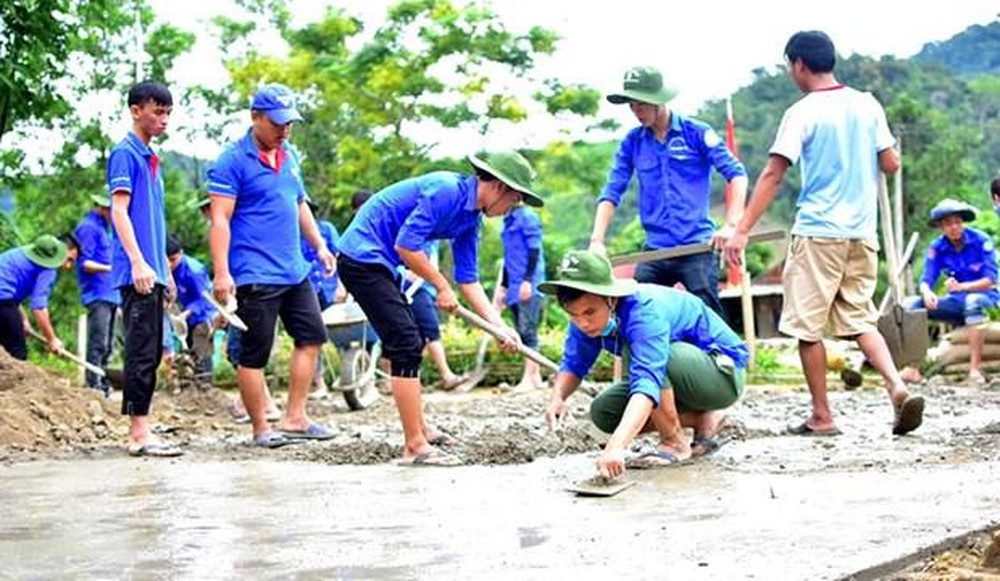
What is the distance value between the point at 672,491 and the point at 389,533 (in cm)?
117

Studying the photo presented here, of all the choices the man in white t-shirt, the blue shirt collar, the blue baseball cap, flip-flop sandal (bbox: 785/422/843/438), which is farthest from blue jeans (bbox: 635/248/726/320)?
the blue shirt collar

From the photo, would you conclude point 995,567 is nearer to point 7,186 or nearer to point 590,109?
point 7,186

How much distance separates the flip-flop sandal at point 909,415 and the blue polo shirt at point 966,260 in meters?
5.57

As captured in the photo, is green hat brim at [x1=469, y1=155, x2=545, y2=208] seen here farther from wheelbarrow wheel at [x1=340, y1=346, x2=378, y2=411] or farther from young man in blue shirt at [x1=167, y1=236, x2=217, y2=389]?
young man in blue shirt at [x1=167, y1=236, x2=217, y2=389]

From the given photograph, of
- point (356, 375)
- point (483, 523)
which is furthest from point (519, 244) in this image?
point (483, 523)

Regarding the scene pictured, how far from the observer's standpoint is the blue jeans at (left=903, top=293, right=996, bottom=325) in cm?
1244

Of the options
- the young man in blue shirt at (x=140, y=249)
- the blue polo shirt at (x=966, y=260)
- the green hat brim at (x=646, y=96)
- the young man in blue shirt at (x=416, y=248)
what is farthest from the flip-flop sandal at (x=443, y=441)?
the blue polo shirt at (x=966, y=260)

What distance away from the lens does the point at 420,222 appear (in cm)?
650

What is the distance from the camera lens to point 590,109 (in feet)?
94.6

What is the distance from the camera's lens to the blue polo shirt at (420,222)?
6500mm

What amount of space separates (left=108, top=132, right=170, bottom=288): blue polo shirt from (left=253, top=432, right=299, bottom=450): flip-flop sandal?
931 mm

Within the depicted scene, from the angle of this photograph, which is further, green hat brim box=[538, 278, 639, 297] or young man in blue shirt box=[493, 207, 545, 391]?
young man in blue shirt box=[493, 207, 545, 391]

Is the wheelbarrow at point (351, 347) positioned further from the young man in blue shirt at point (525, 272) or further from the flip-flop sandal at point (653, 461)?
the flip-flop sandal at point (653, 461)

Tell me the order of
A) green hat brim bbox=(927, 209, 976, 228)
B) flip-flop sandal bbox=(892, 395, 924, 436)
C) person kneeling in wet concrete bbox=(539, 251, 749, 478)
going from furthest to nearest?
green hat brim bbox=(927, 209, 976, 228) < flip-flop sandal bbox=(892, 395, 924, 436) < person kneeling in wet concrete bbox=(539, 251, 749, 478)
